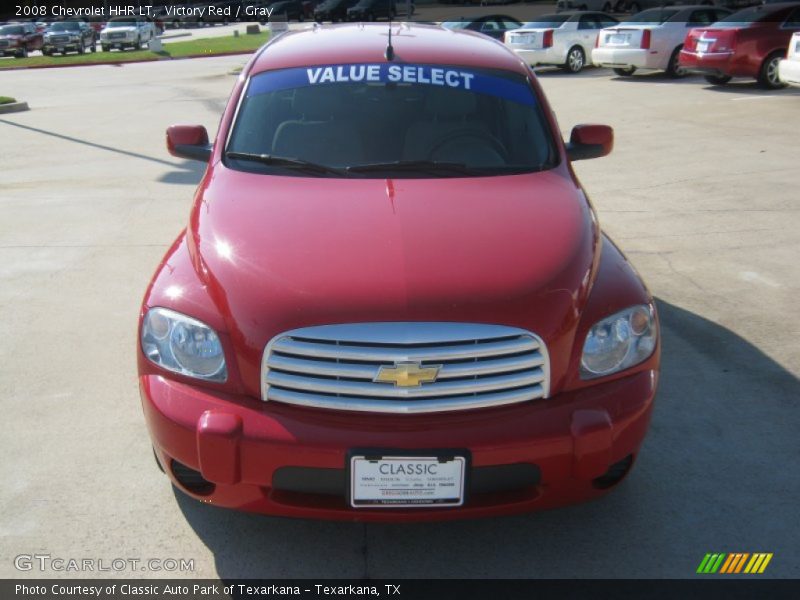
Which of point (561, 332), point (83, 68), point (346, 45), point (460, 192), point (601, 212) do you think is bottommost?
point (83, 68)

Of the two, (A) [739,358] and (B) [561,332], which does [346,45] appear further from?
(A) [739,358]

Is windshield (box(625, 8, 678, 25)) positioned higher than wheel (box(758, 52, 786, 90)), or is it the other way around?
windshield (box(625, 8, 678, 25))

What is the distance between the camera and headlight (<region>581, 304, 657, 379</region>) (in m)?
3.14

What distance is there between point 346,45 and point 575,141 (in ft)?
4.46

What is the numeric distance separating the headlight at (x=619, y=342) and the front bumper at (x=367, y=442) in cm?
10

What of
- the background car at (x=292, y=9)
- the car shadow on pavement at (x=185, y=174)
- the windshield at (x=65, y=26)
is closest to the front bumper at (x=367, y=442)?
the car shadow on pavement at (x=185, y=174)

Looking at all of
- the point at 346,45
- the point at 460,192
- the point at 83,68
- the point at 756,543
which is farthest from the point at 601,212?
the point at 83,68

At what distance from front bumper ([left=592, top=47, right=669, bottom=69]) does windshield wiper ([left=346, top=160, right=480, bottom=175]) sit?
1610 centimetres

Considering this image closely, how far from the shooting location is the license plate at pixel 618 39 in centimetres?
1909

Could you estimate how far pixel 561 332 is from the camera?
9.98 feet

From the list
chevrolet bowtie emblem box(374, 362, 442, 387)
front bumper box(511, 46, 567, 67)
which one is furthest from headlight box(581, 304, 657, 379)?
front bumper box(511, 46, 567, 67)

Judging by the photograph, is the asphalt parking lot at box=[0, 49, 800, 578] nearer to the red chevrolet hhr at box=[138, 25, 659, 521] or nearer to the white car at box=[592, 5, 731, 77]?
the red chevrolet hhr at box=[138, 25, 659, 521]

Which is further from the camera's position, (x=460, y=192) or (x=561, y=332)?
(x=460, y=192)

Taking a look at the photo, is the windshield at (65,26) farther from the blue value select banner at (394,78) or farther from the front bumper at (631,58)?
the blue value select banner at (394,78)
